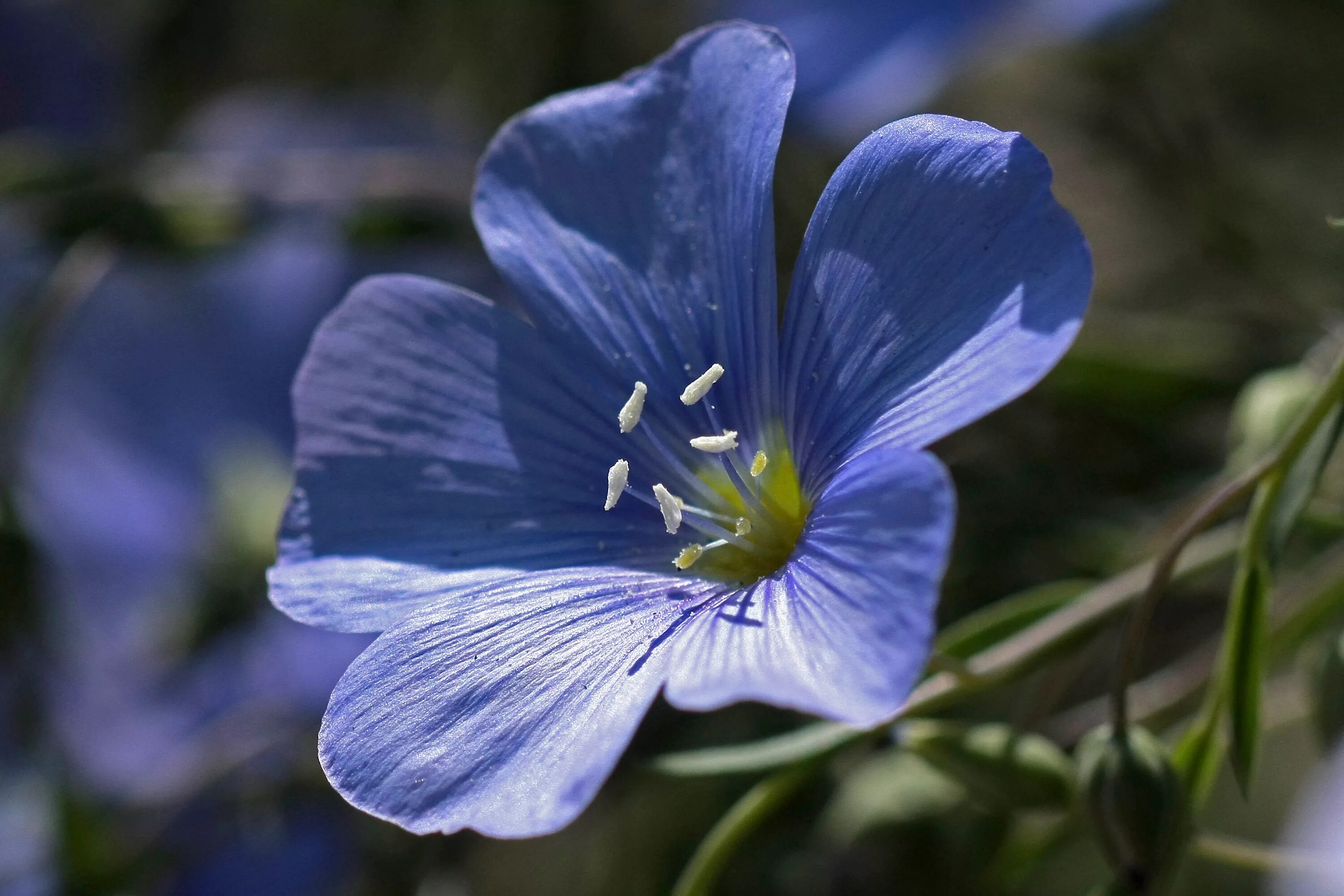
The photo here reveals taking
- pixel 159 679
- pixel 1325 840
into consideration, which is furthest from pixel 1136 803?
pixel 159 679

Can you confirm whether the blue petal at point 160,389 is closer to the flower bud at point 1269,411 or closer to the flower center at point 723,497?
the flower center at point 723,497

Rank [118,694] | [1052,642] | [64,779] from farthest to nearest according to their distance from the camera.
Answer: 1. [118,694]
2. [64,779]
3. [1052,642]

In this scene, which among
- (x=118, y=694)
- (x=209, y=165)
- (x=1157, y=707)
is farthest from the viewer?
(x=118, y=694)

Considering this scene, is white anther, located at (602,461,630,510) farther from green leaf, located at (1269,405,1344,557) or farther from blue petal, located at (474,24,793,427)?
green leaf, located at (1269,405,1344,557)

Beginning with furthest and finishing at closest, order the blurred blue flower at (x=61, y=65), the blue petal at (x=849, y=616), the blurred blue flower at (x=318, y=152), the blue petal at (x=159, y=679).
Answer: the blurred blue flower at (x=61, y=65) < the blue petal at (x=159, y=679) < the blurred blue flower at (x=318, y=152) < the blue petal at (x=849, y=616)

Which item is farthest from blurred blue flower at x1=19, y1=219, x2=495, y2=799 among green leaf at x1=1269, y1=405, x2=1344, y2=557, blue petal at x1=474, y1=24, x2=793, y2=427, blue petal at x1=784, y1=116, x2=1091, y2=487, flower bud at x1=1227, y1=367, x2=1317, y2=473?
green leaf at x1=1269, y1=405, x2=1344, y2=557

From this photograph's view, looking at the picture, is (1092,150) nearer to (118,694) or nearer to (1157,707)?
(1157,707)

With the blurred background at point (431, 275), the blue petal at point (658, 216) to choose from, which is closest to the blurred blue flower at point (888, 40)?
the blurred background at point (431, 275)

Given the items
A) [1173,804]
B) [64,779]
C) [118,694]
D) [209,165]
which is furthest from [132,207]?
[1173,804]
